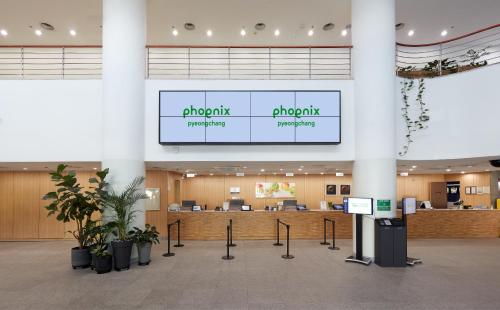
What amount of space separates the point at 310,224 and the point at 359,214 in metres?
3.23

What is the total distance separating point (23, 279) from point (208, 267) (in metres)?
3.70

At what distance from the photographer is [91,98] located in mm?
7410

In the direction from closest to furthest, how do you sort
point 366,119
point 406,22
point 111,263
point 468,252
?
point 111,263
point 366,119
point 468,252
point 406,22

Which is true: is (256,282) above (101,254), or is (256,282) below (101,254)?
below

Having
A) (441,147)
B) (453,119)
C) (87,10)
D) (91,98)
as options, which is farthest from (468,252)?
(87,10)

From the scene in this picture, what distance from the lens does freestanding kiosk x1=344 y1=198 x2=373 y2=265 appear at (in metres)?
6.88

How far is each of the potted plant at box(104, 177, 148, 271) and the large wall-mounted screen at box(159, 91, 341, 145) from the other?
1491mm

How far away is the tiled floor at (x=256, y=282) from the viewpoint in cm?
476

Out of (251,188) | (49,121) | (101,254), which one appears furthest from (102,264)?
(251,188)

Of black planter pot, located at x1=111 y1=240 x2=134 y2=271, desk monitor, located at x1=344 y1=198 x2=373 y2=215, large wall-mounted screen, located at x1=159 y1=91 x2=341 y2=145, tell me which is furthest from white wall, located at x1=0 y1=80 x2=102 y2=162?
desk monitor, located at x1=344 y1=198 x2=373 y2=215

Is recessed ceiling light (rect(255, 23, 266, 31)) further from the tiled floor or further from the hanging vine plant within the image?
the tiled floor

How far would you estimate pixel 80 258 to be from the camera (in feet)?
21.8

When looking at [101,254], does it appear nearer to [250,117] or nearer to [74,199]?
[74,199]

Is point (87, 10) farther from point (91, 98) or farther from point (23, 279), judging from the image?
point (23, 279)
